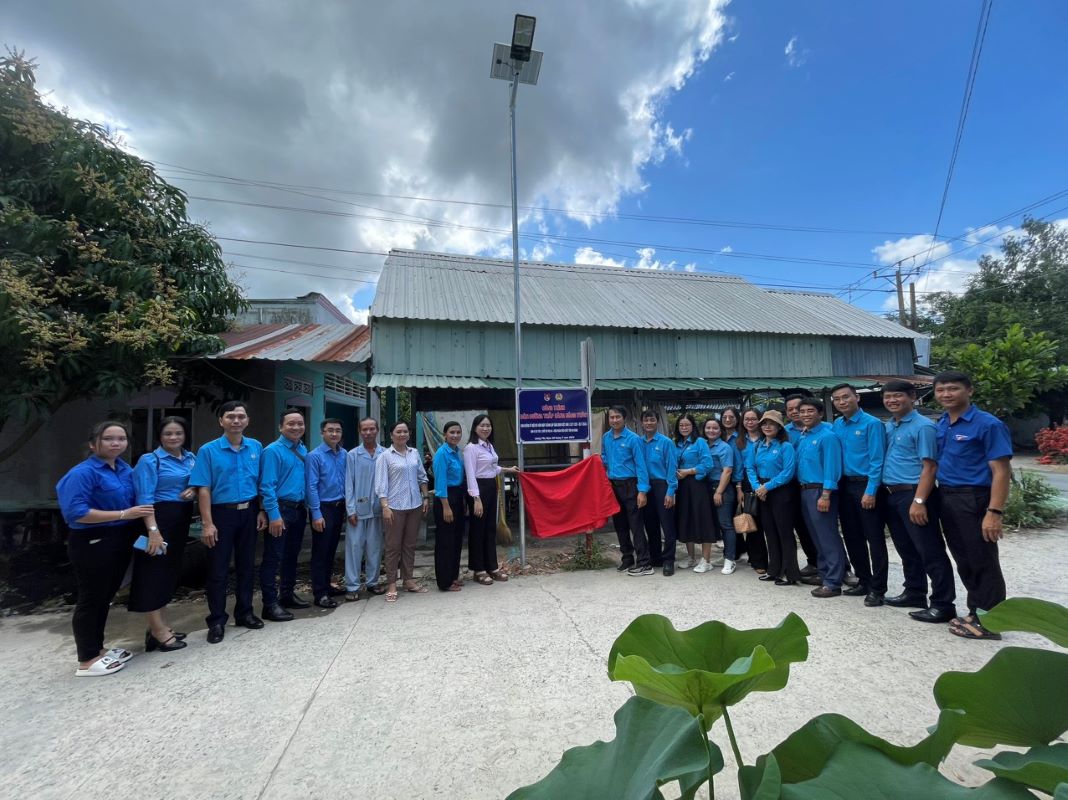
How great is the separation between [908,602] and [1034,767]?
3863mm

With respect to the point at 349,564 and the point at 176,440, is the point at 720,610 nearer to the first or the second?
the point at 349,564

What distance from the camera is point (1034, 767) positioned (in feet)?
2.82

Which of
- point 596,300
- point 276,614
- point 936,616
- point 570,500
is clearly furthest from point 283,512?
point 596,300

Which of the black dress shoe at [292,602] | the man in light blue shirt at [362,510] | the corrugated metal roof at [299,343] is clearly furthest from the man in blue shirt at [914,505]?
the corrugated metal roof at [299,343]

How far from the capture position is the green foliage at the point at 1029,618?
105cm

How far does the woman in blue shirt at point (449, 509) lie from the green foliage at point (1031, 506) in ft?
23.3

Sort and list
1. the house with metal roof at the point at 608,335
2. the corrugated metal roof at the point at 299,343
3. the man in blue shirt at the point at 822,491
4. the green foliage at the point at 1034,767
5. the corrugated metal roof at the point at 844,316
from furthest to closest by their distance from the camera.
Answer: the corrugated metal roof at the point at 844,316, the house with metal roof at the point at 608,335, the corrugated metal roof at the point at 299,343, the man in blue shirt at the point at 822,491, the green foliage at the point at 1034,767

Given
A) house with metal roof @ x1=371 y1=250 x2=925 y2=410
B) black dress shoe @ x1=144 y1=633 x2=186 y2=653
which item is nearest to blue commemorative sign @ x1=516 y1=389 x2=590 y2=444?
house with metal roof @ x1=371 y1=250 x2=925 y2=410

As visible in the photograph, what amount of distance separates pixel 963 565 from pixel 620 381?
5.43 metres

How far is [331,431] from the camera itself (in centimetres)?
462

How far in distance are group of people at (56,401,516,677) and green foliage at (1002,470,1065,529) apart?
22.8 feet

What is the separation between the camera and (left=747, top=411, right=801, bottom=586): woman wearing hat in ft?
15.1

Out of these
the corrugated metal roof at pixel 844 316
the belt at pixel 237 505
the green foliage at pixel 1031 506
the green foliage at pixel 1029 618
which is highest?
the corrugated metal roof at pixel 844 316

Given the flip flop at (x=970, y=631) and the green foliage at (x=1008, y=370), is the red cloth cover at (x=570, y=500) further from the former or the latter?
the green foliage at (x=1008, y=370)
